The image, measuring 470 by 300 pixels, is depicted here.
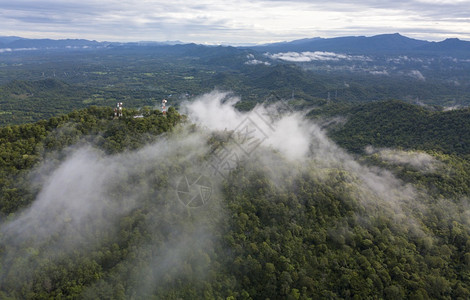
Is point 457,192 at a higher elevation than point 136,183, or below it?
below

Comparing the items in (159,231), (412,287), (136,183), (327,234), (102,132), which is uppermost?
(102,132)

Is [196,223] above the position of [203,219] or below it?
below

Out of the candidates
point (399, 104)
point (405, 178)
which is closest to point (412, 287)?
point (405, 178)

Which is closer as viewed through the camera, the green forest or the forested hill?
the forested hill

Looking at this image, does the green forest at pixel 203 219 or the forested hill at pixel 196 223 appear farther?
the green forest at pixel 203 219

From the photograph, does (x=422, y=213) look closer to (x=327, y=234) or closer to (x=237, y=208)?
(x=327, y=234)

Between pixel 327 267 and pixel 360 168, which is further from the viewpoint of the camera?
pixel 360 168

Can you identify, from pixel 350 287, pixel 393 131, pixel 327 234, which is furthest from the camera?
pixel 393 131

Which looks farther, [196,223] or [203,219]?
[203,219]
